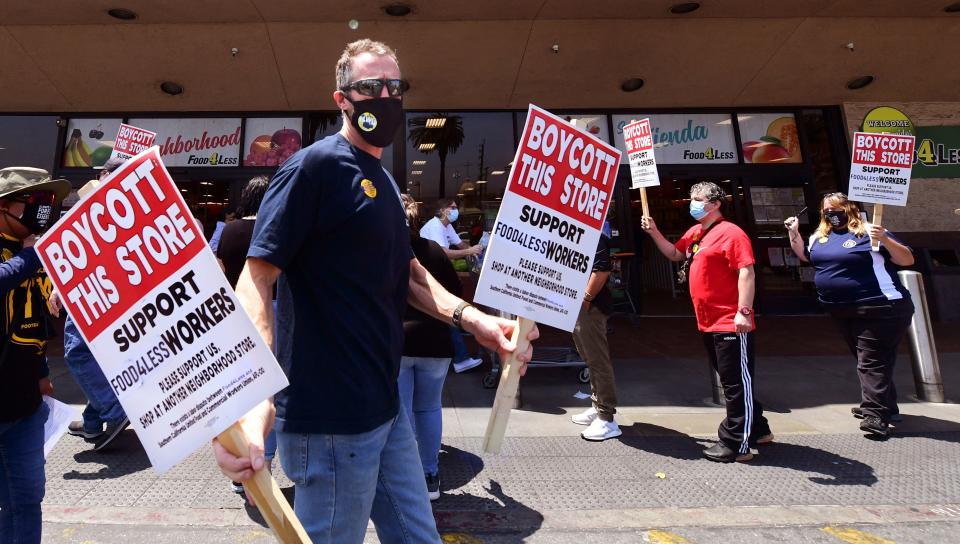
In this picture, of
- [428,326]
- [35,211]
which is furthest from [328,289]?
[428,326]

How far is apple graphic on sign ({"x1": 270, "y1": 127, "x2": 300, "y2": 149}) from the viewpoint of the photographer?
10234 millimetres

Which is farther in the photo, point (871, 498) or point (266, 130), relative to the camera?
point (266, 130)

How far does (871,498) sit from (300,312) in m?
3.92

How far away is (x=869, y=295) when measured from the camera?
4773 mm

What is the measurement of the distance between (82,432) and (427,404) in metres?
3.03

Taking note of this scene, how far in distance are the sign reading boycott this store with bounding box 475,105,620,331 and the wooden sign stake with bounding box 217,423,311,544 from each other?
970mm

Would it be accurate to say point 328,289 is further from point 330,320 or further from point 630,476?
point 630,476

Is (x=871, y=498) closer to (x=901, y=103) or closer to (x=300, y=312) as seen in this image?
(x=300, y=312)

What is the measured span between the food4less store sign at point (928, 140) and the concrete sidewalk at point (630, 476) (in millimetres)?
6750

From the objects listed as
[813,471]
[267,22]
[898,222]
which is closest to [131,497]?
[813,471]

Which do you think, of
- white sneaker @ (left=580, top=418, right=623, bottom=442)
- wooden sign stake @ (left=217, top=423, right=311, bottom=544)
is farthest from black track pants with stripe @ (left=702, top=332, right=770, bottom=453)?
wooden sign stake @ (left=217, top=423, right=311, bottom=544)

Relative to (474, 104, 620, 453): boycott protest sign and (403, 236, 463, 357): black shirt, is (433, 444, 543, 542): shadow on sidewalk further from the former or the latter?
(474, 104, 620, 453): boycott protest sign

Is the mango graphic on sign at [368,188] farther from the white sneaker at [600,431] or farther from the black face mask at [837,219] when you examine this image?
the black face mask at [837,219]

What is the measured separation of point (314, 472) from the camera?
1579 millimetres
